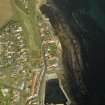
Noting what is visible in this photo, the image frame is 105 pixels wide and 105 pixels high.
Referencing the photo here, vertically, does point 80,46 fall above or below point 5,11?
below

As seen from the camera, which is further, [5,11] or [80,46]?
[5,11]

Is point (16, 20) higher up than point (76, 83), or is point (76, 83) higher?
point (16, 20)

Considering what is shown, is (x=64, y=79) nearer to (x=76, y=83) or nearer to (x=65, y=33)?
(x=76, y=83)

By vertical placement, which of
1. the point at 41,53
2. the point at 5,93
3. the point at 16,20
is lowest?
the point at 5,93

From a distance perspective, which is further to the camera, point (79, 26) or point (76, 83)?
point (79, 26)

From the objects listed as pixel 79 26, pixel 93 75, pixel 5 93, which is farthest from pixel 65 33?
pixel 5 93
